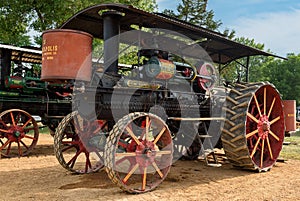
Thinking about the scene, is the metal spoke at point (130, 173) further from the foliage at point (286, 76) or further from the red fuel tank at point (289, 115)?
the foliage at point (286, 76)

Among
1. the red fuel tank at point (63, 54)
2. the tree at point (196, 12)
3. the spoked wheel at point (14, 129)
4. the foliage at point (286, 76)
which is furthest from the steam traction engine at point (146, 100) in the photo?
the foliage at point (286, 76)

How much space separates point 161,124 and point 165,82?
39.3 inches

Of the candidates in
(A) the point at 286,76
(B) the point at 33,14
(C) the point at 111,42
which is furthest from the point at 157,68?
(A) the point at 286,76

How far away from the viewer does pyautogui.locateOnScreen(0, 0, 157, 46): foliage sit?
14.6 m

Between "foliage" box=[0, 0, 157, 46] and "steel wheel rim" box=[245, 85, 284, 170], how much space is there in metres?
11.0

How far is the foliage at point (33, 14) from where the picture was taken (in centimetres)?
1459

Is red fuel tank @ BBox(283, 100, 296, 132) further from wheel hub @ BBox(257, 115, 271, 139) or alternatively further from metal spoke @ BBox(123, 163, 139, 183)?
metal spoke @ BBox(123, 163, 139, 183)

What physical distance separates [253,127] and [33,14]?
1309 cm

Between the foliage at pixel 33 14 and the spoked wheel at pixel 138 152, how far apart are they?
11.7m

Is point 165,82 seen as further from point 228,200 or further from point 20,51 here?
point 20,51

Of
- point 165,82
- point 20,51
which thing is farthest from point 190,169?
point 20,51

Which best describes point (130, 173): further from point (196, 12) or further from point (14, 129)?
point (196, 12)

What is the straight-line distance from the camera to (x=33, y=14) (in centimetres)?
1539

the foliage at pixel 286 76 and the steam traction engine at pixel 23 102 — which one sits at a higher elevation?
the foliage at pixel 286 76
